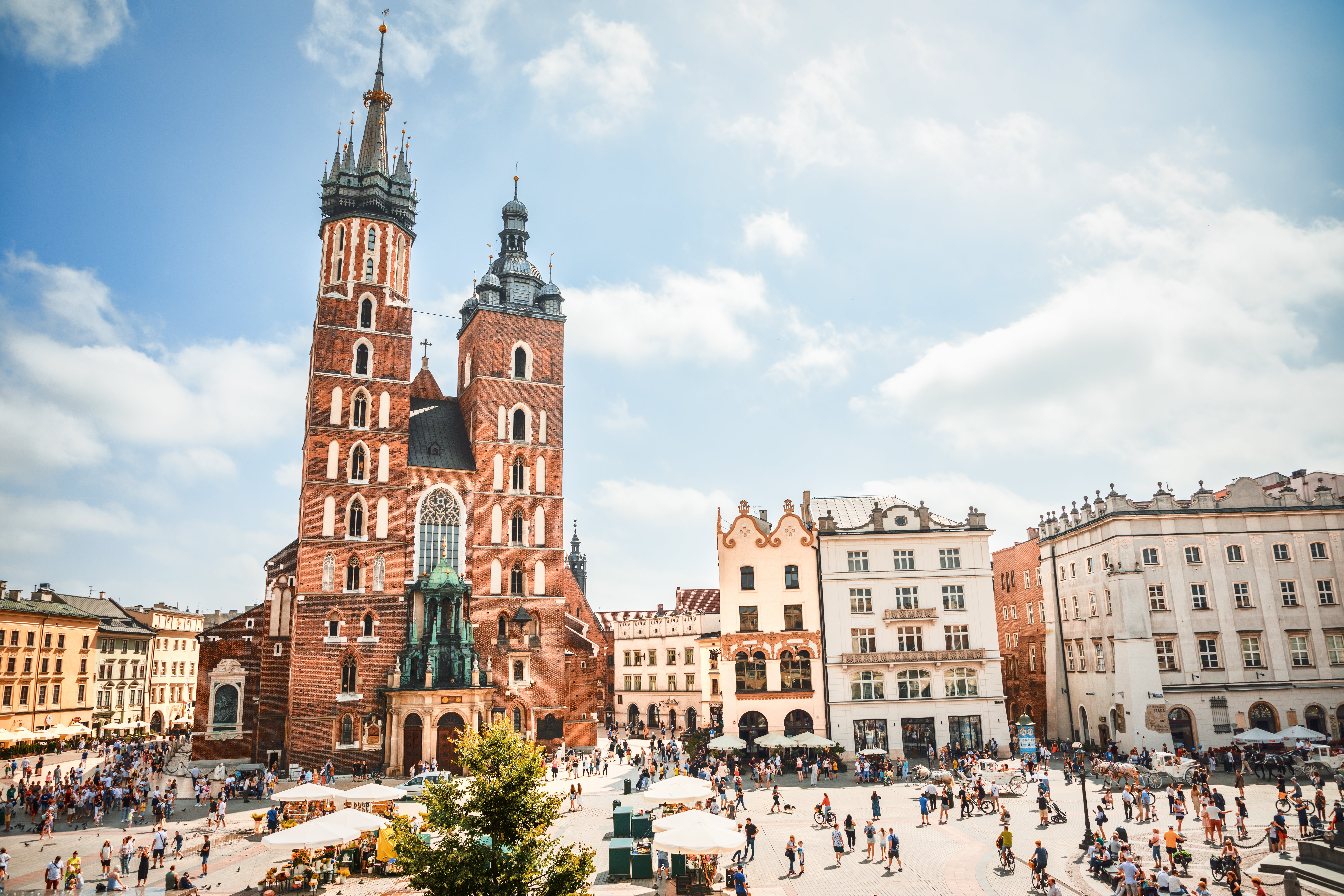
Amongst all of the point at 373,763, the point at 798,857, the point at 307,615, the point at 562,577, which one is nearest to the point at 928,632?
the point at 562,577

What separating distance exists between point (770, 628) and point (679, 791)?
2241cm

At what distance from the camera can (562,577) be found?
5519 centimetres

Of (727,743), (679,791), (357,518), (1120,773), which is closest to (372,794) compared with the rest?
(679,791)

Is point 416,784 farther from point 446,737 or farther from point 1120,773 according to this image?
point 1120,773

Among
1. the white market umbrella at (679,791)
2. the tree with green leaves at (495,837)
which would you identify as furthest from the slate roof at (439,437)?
the tree with green leaves at (495,837)

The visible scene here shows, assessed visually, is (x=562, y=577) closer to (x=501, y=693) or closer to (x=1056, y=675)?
(x=501, y=693)

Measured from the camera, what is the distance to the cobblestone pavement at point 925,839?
76.5ft

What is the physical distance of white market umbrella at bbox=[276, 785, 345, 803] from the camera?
28.2m

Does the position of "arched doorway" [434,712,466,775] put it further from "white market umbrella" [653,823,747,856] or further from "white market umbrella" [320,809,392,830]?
"white market umbrella" [653,823,747,856]

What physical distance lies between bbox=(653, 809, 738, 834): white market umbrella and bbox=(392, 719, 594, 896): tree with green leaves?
6970 mm

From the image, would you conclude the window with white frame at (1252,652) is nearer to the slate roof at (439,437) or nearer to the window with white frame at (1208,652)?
the window with white frame at (1208,652)

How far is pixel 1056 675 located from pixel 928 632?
12.0 metres

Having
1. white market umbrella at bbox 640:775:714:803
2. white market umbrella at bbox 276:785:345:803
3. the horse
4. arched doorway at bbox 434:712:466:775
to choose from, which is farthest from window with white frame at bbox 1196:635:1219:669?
white market umbrella at bbox 276:785:345:803

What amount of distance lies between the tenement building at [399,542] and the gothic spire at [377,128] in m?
0.13
